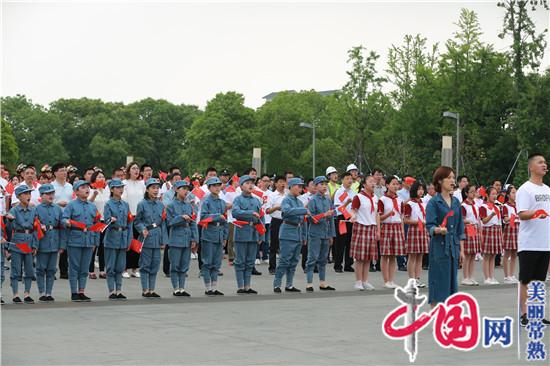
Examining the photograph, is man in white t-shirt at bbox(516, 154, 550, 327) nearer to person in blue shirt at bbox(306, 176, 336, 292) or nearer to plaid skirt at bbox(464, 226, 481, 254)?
person in blue shirt at bbox(306, 176, 336, 292)

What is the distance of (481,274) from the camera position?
2073cm

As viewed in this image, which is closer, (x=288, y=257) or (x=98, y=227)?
(x=98, y=227)

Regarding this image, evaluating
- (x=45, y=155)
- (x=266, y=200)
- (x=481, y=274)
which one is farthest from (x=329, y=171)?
(x=45, y=155)

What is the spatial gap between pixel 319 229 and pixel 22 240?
4917mm

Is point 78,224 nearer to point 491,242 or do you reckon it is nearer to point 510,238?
point 491,242

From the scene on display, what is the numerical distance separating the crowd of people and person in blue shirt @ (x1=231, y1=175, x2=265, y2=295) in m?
0.02

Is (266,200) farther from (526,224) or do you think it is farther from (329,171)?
(526,224)

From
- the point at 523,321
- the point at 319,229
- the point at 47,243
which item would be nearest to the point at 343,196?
the point at 319,229

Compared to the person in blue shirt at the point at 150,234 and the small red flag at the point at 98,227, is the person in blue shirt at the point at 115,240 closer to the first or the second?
the small red flag at the point at 98,227

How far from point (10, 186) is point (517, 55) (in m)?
37.7

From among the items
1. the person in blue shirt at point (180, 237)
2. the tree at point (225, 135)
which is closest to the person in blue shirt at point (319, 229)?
the person in blue shirt at point (180, 237)

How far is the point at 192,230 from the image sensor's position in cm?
1543

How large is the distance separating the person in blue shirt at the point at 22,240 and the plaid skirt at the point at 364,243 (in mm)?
5462

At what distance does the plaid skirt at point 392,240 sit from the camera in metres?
16.8
